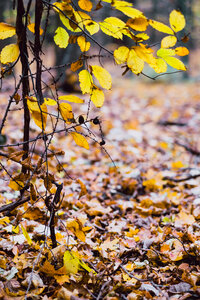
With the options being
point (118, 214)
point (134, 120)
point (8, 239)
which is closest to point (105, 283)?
point (8, 239)

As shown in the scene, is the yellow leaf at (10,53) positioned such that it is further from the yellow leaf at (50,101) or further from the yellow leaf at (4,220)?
the yellow leaf at (4,220)

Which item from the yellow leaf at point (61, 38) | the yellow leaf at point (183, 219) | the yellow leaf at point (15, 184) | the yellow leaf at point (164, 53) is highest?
the yellow leaf at point (61, 38)

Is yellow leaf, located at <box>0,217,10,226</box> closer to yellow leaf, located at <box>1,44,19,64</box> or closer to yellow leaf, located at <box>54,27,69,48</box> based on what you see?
yellow leaf, located at <box>1,44,19,64</box>

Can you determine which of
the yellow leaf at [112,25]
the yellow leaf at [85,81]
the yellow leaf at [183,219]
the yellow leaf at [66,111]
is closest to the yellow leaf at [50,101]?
the yellow leaf at [66,111]

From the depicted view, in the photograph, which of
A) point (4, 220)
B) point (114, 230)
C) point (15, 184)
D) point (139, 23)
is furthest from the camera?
point (114, 230)

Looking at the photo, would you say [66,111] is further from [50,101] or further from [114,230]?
[114,230]

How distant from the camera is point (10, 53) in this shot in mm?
1139

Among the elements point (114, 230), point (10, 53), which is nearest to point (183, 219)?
point (114, 230)

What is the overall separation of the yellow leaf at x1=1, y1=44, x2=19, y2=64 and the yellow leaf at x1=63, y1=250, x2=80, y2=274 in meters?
0.87

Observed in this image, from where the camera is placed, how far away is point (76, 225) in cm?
129

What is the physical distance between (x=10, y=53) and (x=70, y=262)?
0.95 meters

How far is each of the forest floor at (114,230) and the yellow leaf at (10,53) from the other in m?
0.46

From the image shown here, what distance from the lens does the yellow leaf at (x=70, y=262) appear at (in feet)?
4.06

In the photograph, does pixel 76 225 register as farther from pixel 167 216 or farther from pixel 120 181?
pixel 120 181
